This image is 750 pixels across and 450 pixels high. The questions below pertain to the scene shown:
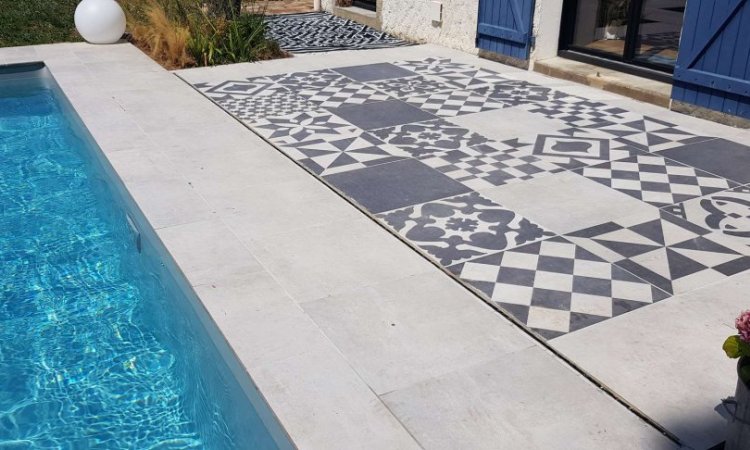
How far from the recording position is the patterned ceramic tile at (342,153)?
5.29 metres

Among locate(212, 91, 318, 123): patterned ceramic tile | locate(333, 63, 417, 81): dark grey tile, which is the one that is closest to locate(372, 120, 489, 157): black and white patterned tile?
locate(212, 91, 318, 123): patterned ceramic tile

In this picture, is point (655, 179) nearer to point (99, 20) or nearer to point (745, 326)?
point (745, 326)

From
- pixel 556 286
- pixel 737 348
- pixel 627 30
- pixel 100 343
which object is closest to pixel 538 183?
pixel 556 286

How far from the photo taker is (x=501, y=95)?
7148mm

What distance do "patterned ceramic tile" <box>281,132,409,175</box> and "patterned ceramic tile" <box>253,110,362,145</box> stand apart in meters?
0.12

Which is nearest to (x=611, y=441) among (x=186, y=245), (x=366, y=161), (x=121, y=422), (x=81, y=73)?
(x=121, y=422)

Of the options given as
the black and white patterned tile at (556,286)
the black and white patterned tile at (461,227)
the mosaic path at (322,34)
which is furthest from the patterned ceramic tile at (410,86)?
the black and white patterned tile at (556,286)

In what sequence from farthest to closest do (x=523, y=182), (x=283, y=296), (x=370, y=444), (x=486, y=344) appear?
(x=523, y=182), (x=283, y=296), (x=486, y=344), (x=370, y=444)

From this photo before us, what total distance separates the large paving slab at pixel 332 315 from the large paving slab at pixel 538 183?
124mm

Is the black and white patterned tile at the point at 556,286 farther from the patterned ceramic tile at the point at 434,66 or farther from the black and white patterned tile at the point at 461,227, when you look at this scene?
the patterned ceramic tile at the point at 434,66

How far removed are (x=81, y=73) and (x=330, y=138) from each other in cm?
350

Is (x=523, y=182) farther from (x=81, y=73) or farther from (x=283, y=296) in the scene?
(x=81, y=73)

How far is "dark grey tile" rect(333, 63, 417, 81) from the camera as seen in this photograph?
789cm

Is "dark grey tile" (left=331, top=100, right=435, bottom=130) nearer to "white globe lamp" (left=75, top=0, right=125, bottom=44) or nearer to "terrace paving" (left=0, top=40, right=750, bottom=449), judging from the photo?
"terrace paving" (left=0, top=40, right=750, bottom=449)
